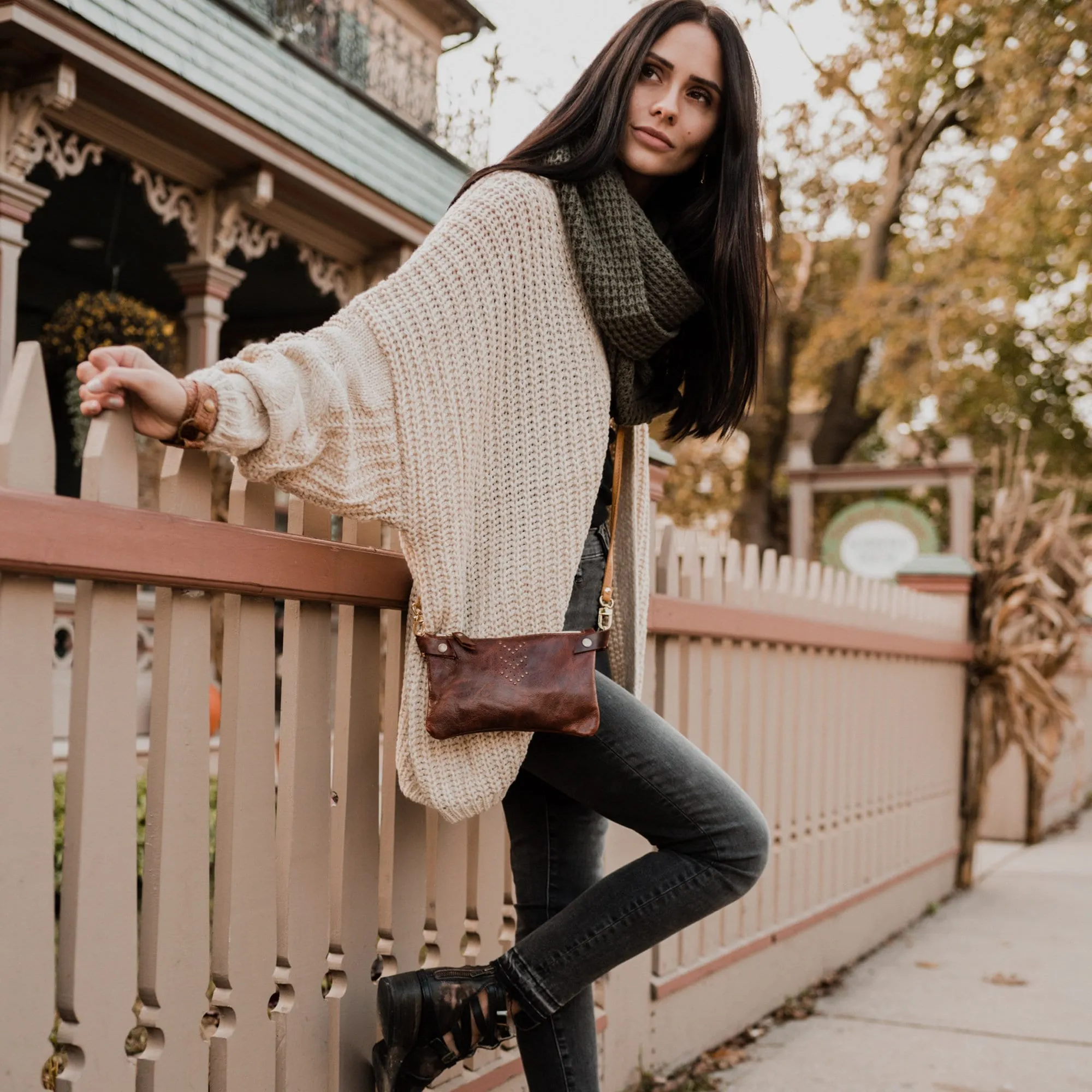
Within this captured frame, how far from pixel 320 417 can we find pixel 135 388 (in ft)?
0.90

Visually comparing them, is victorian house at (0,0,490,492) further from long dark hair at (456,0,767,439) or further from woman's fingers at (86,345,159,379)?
woman's fingers at (86,345,159,379)

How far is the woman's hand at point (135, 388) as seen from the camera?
154 cm

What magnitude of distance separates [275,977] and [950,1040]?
2.36 meters

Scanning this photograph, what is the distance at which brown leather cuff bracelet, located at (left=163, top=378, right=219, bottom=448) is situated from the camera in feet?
5.13

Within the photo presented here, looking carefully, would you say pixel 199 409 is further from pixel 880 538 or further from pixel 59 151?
pixel 880 538

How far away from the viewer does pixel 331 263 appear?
8.47 m

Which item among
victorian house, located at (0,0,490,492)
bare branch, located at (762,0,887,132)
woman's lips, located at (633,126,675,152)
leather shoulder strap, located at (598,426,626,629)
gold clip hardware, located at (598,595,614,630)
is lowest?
gold clip hardware, located at (598,595,614,630)

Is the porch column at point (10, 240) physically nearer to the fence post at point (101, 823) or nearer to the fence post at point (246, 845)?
the fence post at point (246, 845)

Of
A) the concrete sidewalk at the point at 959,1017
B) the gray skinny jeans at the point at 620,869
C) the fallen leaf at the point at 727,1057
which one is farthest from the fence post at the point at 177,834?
the fallen leaf at the point at 727,1057

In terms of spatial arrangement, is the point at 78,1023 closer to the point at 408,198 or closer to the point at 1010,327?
the point at 408,198

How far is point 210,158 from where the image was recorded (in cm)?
711

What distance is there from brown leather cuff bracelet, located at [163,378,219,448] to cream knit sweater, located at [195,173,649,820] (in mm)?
186

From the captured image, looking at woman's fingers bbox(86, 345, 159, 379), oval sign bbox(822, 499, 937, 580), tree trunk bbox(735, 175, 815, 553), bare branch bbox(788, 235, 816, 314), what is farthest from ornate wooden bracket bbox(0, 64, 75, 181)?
bare branch bbox(788, 235, 816, 314)

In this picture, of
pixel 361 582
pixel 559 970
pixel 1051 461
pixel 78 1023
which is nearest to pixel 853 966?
pixel 559 970
